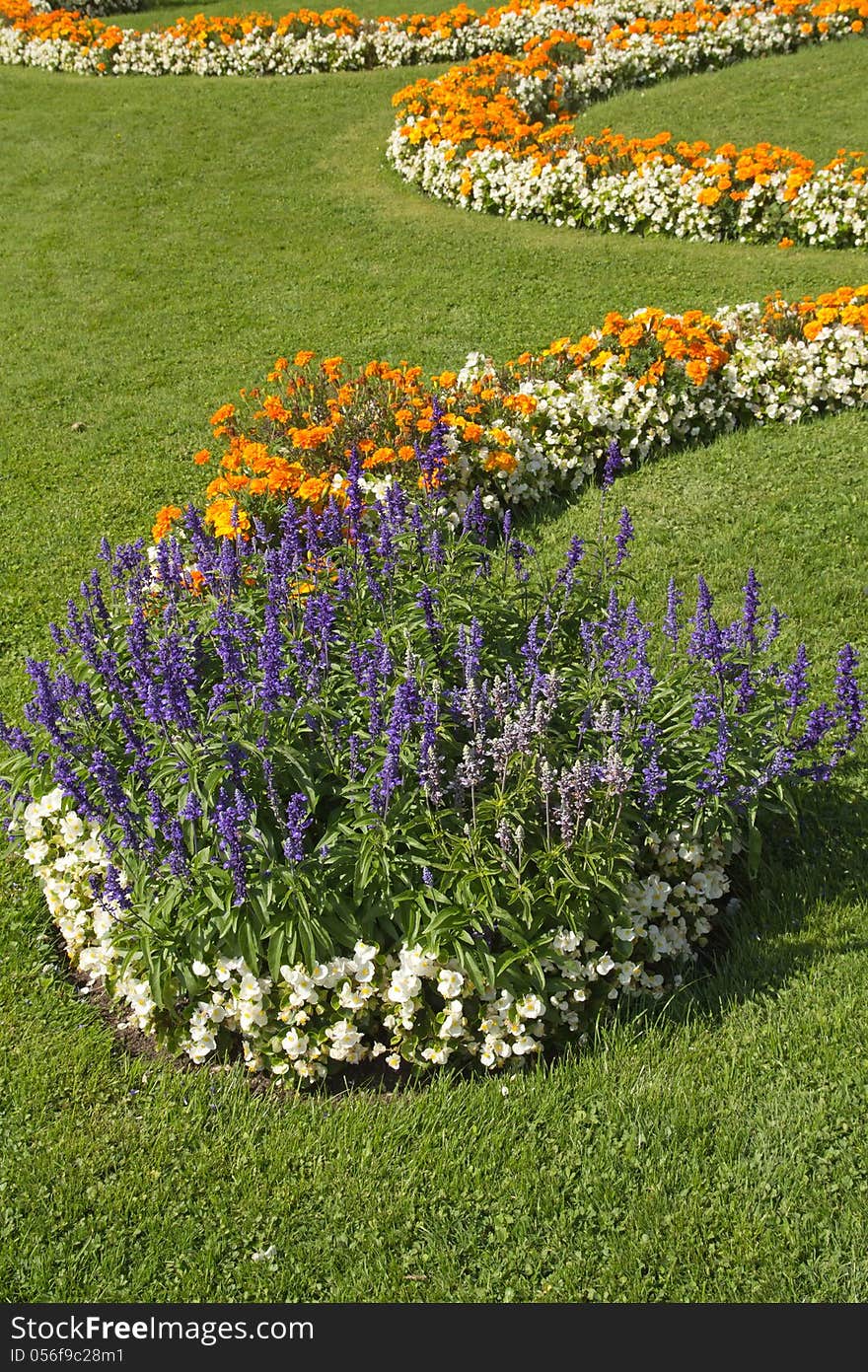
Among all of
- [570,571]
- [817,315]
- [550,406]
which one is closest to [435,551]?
[570,571]

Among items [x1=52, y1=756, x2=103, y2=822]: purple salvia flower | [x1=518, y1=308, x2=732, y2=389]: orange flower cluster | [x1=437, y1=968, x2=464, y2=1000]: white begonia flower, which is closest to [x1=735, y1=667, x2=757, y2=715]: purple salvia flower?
[x1=437, y1=968, x2=464, y2=1000]: white begonia flower

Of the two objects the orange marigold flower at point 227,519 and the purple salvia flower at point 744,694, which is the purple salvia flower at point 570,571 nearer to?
the purple salvia flower at point 744,694

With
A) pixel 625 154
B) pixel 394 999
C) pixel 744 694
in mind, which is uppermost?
pixel 625 154

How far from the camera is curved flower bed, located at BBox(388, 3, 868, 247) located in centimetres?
1125

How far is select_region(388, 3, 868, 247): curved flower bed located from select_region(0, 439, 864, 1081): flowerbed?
330 inches

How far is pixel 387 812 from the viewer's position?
3.80 meters

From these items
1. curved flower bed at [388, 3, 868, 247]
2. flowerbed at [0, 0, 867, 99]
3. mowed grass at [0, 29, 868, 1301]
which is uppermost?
flowerbed at [0, 0, 867, 99]

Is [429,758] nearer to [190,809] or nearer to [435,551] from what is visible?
[190,809]

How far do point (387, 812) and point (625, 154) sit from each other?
35.2 feet

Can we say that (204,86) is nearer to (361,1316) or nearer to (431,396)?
(431,396)

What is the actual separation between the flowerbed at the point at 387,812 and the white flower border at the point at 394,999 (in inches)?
0.4

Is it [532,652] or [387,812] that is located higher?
[532,652]

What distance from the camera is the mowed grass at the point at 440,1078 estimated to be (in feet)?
10.8

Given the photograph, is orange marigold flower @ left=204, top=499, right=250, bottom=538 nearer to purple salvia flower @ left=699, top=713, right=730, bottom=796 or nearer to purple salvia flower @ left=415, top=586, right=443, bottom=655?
purple salvia flower @ left=415, top=586, right=443, bottom=655
